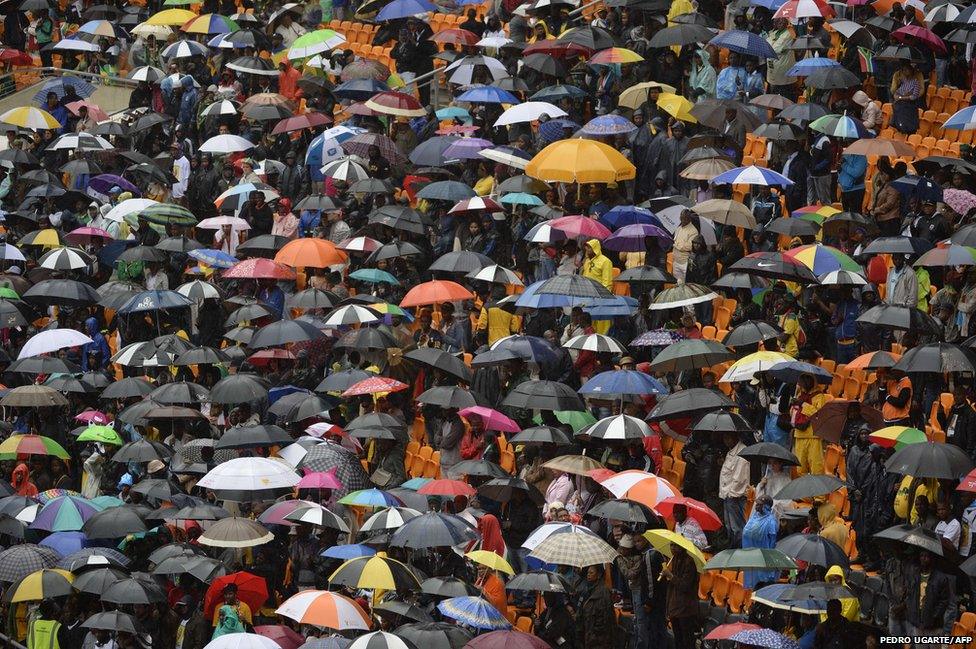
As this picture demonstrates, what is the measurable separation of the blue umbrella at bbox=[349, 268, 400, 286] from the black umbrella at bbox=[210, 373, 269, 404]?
7.92 ft

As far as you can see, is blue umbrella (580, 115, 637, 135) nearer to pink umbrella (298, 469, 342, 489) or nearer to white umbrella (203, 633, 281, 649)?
pink umbrella (298, 469, 342, 489)

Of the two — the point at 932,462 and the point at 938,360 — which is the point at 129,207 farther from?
the point at 932,462

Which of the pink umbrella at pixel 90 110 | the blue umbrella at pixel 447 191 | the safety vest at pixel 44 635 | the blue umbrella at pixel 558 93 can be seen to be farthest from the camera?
the pink umbrella at pixel 90 110

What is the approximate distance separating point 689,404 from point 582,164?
5.04m

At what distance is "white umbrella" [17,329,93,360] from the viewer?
23.3 meters

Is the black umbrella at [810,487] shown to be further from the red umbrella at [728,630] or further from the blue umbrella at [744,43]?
the blue umbrella at [744,43]

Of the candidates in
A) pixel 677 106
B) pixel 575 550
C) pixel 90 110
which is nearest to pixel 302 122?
pixel 90 110

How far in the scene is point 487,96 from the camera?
2598 centimetres

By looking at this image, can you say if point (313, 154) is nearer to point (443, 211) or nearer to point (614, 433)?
point (443, 211)

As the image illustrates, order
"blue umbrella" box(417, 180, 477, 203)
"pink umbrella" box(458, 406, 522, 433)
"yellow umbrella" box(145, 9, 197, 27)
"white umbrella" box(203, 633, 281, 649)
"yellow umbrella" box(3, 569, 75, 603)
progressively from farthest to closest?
"yellow umbrella" box(145, 9, 197, 27)
"blue umbrella" box(417, 180, 477, 203)
"pink umbrella" box(458, 406, 522, 433)
"yellow umbrella" box(3, 569, 75, 603)
"white umbrella" box(203, 633, 281, 649)

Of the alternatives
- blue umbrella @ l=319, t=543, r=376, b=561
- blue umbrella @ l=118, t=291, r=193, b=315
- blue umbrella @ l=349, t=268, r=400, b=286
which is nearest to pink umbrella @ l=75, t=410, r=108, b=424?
blue umbrella @ l=118, t=291, r=193, b=315

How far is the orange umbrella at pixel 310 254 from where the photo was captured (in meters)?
23.7

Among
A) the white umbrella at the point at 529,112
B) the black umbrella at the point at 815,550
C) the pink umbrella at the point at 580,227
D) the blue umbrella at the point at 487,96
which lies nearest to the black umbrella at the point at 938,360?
the black umbrella at the point at 815,550

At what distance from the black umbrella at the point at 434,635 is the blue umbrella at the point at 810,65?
34.7 ft
